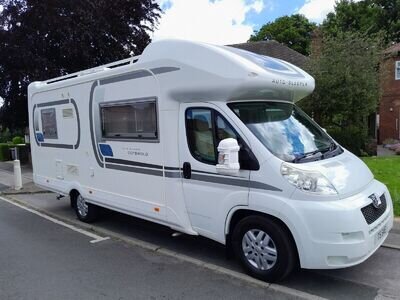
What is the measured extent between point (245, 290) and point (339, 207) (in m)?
1.36

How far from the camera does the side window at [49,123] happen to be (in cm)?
815

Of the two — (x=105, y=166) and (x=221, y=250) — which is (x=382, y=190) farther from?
(x=105, y=166)

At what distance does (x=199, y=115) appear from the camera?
5.17 m

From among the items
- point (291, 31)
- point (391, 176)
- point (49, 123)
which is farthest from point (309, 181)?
point (291, 31)

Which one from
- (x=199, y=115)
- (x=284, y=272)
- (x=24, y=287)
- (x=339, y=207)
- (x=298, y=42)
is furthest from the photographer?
(x=298, y=42)

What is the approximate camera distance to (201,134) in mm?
5164

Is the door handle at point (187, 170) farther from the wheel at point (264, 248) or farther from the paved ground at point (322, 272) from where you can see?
the paved ground at point (322, 272)

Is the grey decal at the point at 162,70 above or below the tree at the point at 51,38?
below

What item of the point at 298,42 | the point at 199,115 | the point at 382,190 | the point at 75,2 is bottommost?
the point at 382,190

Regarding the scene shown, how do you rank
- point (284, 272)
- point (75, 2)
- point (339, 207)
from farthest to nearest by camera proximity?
point (75, 2) → point (284, 272) → point (339, 207)

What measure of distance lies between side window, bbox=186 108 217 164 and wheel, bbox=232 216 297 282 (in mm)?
928

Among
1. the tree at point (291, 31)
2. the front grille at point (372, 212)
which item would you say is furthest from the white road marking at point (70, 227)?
the tree at point (291, 31)

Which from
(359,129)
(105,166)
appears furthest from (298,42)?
(105,166)

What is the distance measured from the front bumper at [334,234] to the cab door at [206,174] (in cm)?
81
